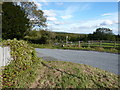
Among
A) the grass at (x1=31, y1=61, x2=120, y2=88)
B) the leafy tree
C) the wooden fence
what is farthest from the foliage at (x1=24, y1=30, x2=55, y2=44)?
the grass at (x1=31, y1=61, x2=120, y2=88)

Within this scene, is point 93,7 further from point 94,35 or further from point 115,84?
point 94,35

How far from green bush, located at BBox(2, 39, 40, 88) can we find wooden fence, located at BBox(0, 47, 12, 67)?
123mm

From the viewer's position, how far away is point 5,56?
301 centimetres

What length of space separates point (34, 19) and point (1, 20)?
361 inches

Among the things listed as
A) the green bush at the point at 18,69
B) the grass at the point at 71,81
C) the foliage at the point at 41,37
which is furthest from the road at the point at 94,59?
the foliage at the point at 41,37

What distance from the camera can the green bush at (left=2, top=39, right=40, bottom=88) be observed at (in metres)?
2.61

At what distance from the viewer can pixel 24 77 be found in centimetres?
285

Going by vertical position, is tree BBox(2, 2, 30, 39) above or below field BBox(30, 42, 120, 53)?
above

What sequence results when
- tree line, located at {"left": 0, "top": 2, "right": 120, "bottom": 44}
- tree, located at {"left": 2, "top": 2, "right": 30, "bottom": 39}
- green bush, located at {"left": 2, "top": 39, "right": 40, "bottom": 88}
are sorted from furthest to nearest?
tree line, located at {"left": 0, "top": 2, "right": 120, "bottom": 44}
tree, located at {"left": 2, "top": 2, "right": 30, "bottom": 39}
green bush, located at {"left": 2, "top": 39, "right": 40, "bottom": 88}

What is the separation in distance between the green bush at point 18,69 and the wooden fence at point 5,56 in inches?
4.8

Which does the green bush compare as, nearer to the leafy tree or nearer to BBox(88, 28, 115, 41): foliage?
the leafy tree

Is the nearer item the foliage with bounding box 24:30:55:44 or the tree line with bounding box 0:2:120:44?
the tree line with bounding box 0:2:120:44

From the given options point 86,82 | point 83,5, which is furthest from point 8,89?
point 83,5

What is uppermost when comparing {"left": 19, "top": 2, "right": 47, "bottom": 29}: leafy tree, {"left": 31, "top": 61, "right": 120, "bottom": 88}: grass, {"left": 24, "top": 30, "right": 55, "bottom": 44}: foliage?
{"left": 19, "top": 2, "right": 47, "bottom": 29}: leafy tree
